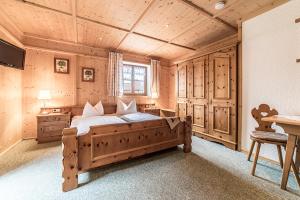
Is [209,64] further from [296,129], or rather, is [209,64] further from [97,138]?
[97,138]

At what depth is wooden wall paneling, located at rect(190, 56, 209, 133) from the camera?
149 inches

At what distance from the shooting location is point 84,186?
1.81 metres

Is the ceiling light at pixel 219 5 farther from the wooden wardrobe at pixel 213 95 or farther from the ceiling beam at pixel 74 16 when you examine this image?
the ceiling beam at pixel 74 16

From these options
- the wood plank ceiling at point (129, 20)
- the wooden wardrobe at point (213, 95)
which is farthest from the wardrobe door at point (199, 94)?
the wood plank ceiling at point (129, 20)

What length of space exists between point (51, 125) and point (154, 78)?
355 centimetres

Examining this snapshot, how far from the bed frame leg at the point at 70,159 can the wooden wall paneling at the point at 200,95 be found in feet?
10.6

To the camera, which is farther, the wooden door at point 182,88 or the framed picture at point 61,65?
the wooden door at point 182,88

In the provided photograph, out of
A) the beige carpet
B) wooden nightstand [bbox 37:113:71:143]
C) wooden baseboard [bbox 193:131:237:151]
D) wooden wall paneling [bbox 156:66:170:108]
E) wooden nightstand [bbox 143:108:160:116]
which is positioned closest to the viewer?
the beige carpet

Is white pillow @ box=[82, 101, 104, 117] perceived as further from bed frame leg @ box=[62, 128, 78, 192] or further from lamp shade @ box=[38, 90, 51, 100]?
bed frame leg @ box=[62, 128, 78, 192]

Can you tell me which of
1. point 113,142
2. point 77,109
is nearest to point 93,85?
point 77,109

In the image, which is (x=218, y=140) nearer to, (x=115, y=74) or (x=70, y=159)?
(x=70, y=159)

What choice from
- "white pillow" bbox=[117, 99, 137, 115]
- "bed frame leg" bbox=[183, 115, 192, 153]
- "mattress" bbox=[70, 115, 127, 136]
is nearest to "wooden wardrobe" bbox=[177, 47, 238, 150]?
"bed frame leg" bbox=[183, 115, 192, 153]

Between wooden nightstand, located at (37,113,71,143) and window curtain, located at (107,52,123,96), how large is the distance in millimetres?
1476

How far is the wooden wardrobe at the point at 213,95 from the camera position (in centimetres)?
315
